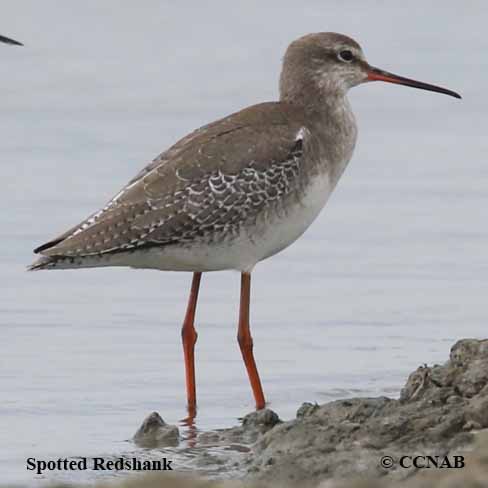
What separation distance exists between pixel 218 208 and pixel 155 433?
171 cm

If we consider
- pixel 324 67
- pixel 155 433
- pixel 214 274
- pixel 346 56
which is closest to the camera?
pixel 155 433

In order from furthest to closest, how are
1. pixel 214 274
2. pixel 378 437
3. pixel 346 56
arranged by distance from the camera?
pixel 214 274 < pixel 346 56 < pixel 378 437

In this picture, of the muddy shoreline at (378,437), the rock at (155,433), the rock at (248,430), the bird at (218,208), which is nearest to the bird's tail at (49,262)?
the bird at (218,208)

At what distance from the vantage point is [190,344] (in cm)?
1212

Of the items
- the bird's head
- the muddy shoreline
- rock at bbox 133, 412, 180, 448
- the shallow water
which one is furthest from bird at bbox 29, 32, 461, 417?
the muddy shoreline

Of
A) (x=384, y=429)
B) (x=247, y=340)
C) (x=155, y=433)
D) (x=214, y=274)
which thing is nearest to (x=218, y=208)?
(x=247, y=340)

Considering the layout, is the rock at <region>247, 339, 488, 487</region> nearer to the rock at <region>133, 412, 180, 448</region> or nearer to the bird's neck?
the rock at <region>133, 412, 180, 448</region>

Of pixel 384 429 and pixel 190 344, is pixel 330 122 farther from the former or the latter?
pixel 384 429

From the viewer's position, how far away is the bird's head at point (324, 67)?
12.6 m

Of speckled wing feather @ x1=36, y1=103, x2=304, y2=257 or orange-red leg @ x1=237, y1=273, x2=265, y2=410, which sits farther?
orange-red leg @ x1=237, y1=273, x2=265, y2=410

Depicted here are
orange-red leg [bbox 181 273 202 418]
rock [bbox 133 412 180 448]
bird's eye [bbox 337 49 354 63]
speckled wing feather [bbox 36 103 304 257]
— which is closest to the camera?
rock [bbox 133 412 180 448]

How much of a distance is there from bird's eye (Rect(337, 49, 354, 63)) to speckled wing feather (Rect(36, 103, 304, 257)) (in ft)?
3.16

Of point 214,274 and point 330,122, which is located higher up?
point 330,122

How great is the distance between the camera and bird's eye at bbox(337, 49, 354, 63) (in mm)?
12750
